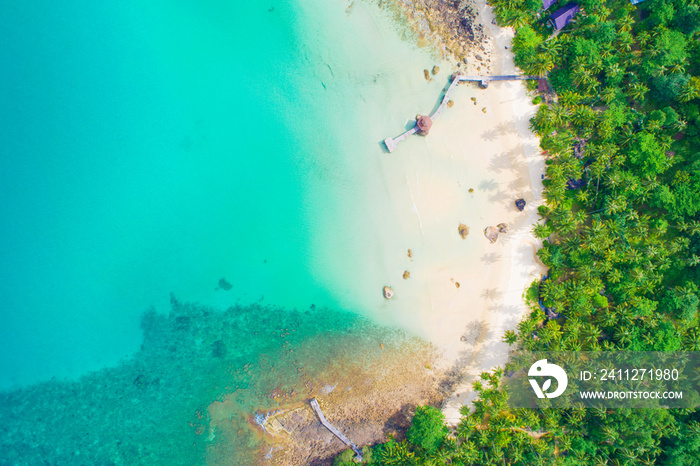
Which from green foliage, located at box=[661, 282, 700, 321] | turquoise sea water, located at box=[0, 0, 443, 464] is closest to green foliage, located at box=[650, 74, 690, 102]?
green foliage, located at box=[661, 282, 700, 321]

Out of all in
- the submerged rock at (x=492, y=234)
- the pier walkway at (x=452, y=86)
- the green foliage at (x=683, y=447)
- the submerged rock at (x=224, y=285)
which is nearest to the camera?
the green foliage at (x=683, y=447)

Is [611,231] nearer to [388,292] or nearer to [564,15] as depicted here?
[564,15]

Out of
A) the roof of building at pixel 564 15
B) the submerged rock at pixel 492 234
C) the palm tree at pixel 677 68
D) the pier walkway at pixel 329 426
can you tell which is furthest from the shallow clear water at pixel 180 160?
the palm tree at pixel 677 68

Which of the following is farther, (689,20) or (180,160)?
(180,160)

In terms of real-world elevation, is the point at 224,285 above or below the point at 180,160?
below

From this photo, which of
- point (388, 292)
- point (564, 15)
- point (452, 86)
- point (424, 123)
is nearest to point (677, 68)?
point (564, 15)

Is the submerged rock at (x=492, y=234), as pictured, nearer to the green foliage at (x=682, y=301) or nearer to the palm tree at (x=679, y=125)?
the green foliage at (x=682, y=301)

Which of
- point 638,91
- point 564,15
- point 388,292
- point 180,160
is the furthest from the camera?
point 180,160
